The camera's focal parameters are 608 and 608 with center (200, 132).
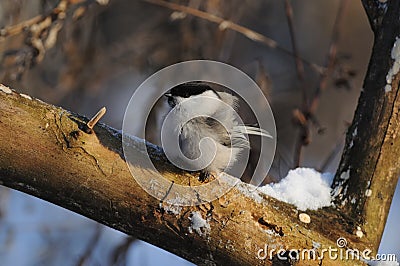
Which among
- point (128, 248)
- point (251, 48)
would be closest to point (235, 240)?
point (128, 248)

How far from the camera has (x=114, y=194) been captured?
4.13ft

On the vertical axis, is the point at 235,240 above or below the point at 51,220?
below

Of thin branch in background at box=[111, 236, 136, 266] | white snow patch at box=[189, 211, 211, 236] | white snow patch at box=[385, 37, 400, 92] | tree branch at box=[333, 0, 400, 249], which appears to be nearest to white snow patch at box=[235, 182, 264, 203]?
white snow patch at box=[189, 211, 211, 236]

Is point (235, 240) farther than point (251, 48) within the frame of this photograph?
No

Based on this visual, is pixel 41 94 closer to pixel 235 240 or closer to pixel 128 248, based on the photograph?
pixel 128 248

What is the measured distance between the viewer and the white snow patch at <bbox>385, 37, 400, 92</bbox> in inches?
58.3

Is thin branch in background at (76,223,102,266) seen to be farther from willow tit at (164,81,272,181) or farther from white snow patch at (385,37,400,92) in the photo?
white snow patch at (385,37,400,92)

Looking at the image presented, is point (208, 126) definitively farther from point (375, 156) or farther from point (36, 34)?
point (36, 34)

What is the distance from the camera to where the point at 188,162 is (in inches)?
51.6

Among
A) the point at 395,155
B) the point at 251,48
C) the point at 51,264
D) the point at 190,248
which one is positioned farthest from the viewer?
the point at 251,48

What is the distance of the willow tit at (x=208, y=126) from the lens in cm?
133

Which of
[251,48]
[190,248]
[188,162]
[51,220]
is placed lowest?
[190,248]

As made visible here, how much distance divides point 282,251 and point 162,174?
1.01ft

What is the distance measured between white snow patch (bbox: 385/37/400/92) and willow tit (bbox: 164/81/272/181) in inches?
13.1
